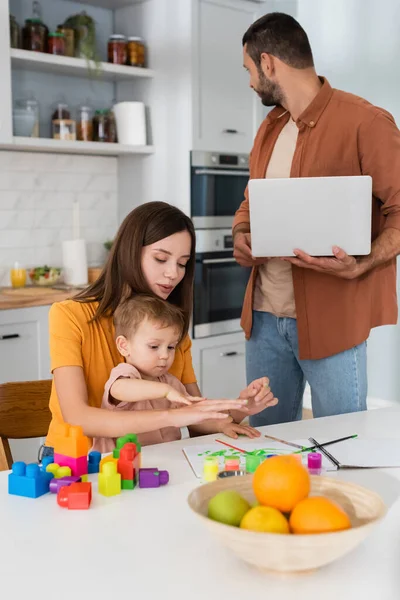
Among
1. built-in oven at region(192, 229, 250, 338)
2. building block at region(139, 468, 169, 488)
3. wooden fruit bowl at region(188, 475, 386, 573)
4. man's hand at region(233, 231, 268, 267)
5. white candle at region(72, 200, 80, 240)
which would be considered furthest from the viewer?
white candle at region(72, 200, 80, 240)

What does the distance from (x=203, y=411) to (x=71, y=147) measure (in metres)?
2.52

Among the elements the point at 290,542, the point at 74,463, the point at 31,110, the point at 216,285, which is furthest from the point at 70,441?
the point at 216,285

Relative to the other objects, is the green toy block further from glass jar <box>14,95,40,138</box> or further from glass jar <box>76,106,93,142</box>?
glass jar <box>76,106,93,142</box>

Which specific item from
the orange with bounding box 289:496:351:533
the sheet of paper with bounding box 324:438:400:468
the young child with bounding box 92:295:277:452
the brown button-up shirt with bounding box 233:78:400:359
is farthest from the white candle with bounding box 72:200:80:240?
the orange with bounding box 289:496:351:533

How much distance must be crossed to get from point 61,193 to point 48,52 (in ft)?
2.32

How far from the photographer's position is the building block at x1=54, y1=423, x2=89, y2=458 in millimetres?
1401

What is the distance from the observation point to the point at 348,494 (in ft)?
3.67

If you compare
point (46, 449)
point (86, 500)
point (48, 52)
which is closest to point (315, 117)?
point (46, 449)

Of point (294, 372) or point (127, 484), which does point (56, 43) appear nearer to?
point (294, 372)

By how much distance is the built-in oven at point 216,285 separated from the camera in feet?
13.5

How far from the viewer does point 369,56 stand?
4.60 metres

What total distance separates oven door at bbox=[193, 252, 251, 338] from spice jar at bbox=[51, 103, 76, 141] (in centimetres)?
87

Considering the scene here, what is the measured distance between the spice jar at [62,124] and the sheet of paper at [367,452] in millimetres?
2628

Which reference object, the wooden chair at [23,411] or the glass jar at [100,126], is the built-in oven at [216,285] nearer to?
the glass jar at [100,126]
